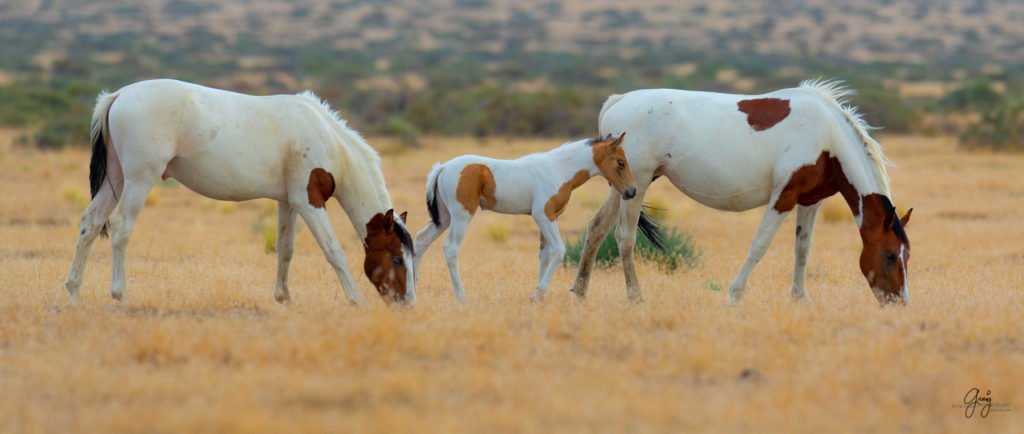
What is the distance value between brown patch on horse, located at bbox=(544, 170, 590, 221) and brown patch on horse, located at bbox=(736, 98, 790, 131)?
1.42m

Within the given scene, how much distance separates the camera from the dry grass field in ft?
15.5

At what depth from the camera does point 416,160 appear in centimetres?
2403

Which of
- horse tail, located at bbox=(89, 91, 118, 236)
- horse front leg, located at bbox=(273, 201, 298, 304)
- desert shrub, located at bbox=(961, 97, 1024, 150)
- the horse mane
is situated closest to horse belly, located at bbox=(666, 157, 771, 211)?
the horse mane

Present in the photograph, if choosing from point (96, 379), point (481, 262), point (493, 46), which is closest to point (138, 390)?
point (96, 379)

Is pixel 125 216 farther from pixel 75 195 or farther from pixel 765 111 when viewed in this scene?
pixel 75 195

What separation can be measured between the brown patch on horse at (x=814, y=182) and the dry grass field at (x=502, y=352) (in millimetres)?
834

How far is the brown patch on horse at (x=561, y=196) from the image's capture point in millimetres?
8195

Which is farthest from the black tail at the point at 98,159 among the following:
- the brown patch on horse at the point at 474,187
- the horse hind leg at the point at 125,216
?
the brown patch on horse at the point at 474,187

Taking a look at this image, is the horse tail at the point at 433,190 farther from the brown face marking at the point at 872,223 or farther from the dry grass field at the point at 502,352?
the brown face marking at the point at 872,223

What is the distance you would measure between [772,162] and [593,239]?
1.70 m

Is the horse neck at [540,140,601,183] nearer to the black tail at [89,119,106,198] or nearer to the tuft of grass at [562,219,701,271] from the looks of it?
the tuft of grass at [562,219,701,271]

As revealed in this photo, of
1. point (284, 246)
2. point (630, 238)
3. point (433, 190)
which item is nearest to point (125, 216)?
point (284, 246)

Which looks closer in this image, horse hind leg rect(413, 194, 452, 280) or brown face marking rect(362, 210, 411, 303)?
brown face marking rect(362, 210, 411, 303)

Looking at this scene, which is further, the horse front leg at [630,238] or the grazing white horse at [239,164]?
the horse front leg at [630,238]
